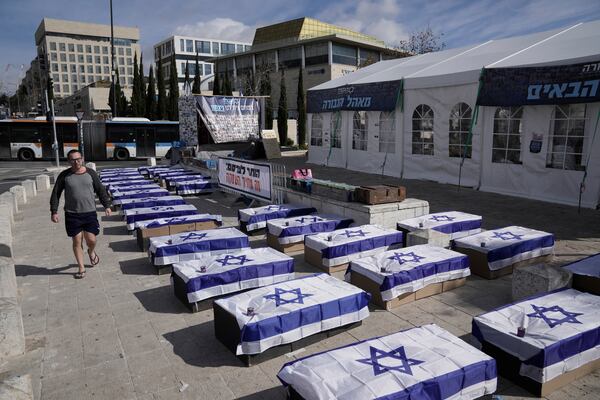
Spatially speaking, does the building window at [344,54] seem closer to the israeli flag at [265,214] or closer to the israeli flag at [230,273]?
the israeli flag at [265,214]

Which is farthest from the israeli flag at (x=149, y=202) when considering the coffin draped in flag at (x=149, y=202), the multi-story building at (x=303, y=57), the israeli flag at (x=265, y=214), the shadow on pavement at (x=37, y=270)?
the multi-story building at (x=303, y=57)

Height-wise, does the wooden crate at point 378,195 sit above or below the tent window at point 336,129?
below

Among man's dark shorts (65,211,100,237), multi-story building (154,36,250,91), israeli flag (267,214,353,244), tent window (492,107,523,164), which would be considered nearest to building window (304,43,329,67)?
multi-story building (154,36,250,91)

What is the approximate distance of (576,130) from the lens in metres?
11.3

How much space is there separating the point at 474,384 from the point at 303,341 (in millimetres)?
1928

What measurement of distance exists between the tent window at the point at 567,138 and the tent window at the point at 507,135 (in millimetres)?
977

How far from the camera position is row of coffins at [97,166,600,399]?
3570 millimetres

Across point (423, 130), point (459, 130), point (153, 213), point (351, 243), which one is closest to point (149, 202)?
point (153, 213)

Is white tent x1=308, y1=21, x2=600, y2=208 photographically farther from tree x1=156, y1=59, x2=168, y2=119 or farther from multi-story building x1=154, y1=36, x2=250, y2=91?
multi-story building x1=154, y1=36, x2=250, y2=91

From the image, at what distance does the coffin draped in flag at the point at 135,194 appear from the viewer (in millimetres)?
12633

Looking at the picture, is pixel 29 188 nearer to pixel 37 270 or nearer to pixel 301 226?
pixel 37 270

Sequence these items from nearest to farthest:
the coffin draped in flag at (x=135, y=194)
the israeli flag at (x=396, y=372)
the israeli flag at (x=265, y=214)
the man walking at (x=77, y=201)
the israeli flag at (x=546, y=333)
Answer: the israeli flag at (x=396, y=372) → the israeli flag at (x=546, y=333) → the man walking at (x=77, y=201) → the israeli flag at (x=265, y=214) → the coffin draped in flag at (x=135, y=194)

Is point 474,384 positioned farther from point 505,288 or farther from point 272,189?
point 272,189

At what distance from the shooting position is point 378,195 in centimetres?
893
